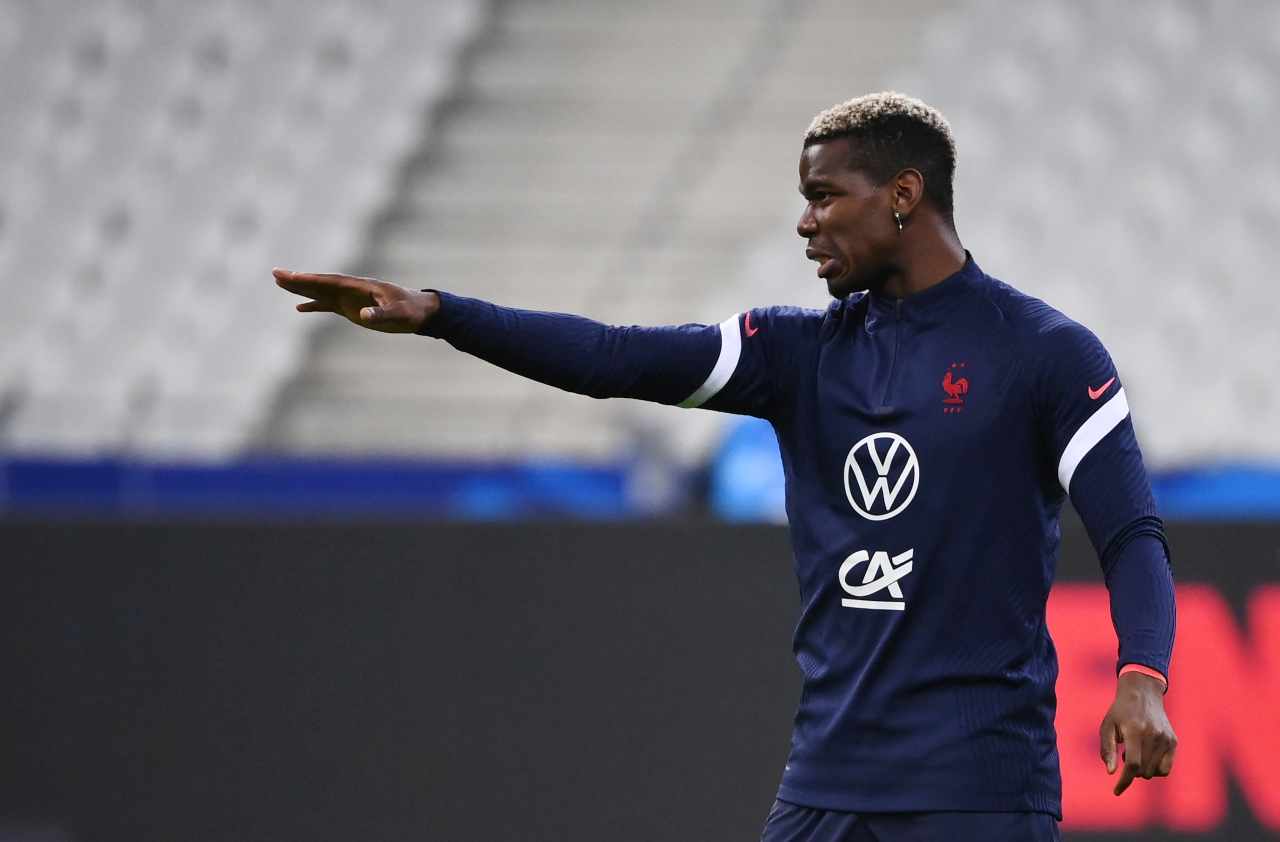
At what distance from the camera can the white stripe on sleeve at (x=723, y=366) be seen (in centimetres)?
274

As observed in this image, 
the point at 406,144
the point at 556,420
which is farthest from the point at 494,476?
the point at 406,144

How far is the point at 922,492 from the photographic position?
8.16 feet

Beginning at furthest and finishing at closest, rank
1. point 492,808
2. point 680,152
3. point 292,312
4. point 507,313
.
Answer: point 680,152 → point 292,312 → point 492,808 → point 507,313

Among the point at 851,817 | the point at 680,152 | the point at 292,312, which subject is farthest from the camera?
the point at 680,152

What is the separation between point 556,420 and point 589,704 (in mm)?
2237

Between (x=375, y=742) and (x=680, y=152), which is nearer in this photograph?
(x=375, y=742)

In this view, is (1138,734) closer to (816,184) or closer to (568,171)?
(816,184)

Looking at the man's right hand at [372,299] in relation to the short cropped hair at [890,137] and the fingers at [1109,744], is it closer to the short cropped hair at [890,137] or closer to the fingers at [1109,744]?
the short cropped hair at [890,137]

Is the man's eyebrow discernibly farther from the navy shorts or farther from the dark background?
the dark background

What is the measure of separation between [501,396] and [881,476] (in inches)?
281

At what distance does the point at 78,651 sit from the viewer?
4.89 m

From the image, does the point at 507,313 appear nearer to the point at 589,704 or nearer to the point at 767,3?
the point at 589,704

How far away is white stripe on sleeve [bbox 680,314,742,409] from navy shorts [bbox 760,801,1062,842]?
2.22 ft

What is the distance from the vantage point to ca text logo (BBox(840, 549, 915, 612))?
2.49 m
